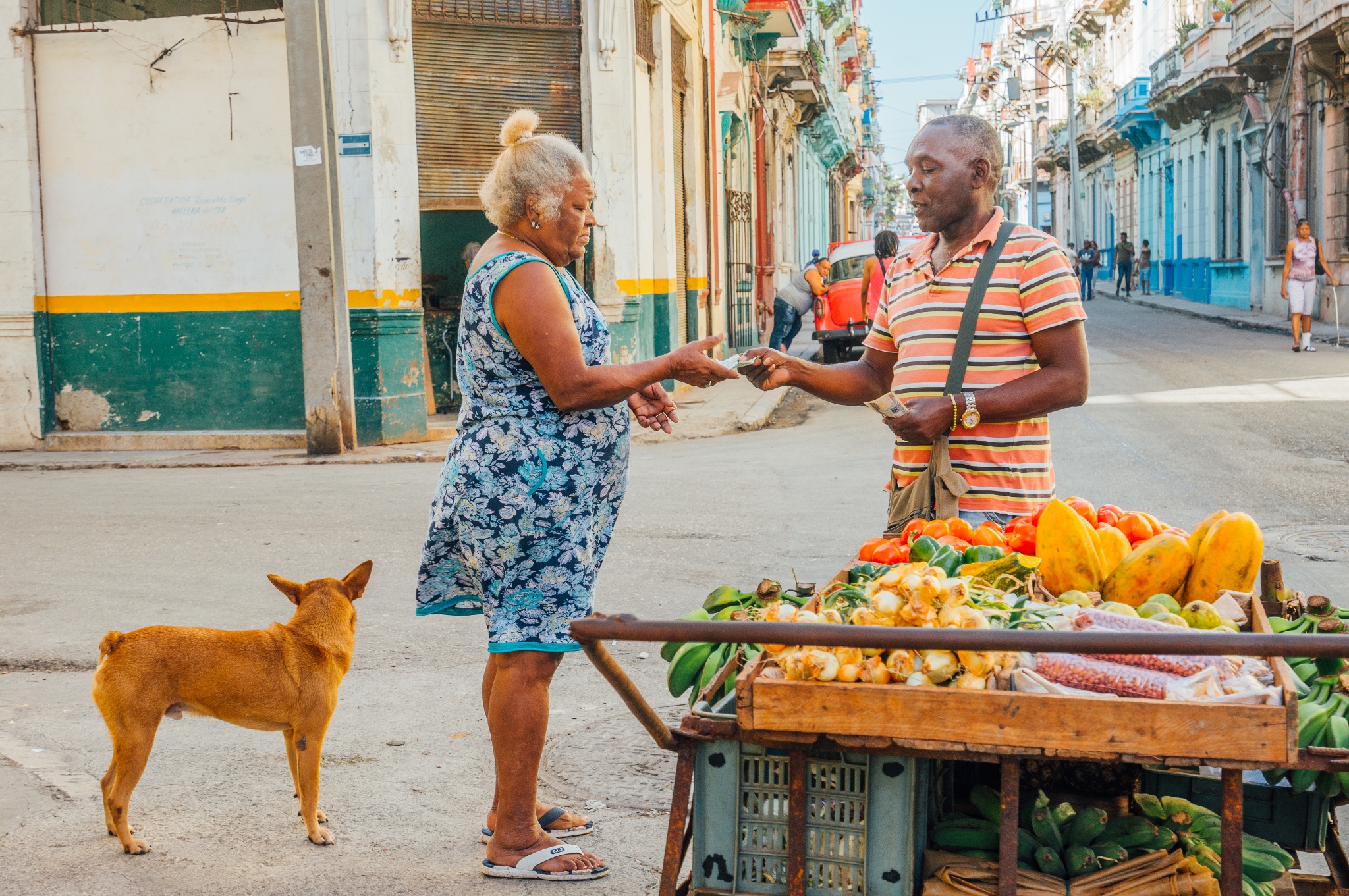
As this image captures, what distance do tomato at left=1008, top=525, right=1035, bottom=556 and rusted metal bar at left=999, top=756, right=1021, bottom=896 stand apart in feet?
2.99

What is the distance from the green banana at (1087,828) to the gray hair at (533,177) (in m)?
1.81

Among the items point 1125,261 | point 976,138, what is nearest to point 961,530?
point 976,138

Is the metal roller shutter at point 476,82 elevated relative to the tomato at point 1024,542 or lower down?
elevated

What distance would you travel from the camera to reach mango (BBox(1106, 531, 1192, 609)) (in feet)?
9.62

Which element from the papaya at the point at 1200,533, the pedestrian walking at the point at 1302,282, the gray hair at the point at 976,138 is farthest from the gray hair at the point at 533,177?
the pedestrian walking at the point at 1302,282

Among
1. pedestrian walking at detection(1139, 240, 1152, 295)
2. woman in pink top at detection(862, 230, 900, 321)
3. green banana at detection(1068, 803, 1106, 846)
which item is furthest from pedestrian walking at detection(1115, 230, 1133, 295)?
green banana at detection(1068, 803, 1106, 846)

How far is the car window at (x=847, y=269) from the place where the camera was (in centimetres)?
1888

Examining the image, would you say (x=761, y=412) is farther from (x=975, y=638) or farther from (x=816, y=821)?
(x=975, y=638)

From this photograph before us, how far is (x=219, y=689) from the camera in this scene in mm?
3541

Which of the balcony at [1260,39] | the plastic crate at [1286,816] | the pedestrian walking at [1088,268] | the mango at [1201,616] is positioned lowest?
the plastic crate at [1286,816]

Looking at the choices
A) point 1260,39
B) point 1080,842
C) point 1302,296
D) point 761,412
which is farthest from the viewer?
point 1260,39

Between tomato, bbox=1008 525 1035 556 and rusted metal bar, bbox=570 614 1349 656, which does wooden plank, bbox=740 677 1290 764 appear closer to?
rusted metal bar, bbox=570 614 1349 656

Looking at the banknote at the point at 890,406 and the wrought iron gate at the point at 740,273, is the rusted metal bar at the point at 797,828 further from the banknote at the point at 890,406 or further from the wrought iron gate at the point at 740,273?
the wrought iron gate at the point at 740,273

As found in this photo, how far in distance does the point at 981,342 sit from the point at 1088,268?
128ft
